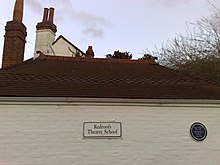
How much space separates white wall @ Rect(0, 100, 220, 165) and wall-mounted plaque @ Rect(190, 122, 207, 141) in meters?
0.13

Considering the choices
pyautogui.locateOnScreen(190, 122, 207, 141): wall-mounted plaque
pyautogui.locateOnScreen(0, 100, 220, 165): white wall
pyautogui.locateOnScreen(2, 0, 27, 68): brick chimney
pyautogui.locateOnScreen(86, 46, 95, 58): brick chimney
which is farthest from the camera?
pyautogui.locateOnScreen(86, 46, 95, 58): brick chimney

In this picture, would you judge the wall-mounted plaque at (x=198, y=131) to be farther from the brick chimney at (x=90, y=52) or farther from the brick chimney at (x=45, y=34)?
the brick chimney at (x=45, y=34)

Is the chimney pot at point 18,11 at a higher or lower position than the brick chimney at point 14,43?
higher

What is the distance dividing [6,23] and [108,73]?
5.50m

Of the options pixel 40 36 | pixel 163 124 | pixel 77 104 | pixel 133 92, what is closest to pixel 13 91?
pixel 77 104

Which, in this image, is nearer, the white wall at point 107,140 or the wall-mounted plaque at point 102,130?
the white wall at point 107,140

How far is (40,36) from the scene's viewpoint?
15.3 metres

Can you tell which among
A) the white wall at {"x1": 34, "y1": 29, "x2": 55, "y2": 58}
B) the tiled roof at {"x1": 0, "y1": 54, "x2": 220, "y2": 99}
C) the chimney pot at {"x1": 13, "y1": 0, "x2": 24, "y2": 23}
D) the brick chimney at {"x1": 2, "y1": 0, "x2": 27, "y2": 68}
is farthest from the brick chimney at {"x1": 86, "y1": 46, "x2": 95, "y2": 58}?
the chimney pot at {"x1": 13, "y1": 0, "x2": 24, "y2": 23}

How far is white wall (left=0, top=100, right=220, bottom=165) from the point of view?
8886 mm

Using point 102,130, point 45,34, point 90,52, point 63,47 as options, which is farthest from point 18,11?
point 102,130

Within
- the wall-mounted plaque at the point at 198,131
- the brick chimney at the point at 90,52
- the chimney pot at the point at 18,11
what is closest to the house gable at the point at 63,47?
the brick chimney at the point at 90,52

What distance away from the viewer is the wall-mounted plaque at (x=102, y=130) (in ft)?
29.8

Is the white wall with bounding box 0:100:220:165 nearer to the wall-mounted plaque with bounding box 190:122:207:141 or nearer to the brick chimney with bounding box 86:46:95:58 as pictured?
the wall-mounted plaque with bounding box 190:122:207:141

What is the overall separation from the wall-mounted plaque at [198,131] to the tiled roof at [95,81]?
88cm
